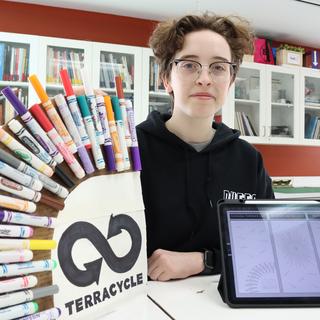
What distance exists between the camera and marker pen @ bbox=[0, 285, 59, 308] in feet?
1.45

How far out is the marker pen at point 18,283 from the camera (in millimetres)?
446

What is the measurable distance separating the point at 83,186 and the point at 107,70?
2.29m

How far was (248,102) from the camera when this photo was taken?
318 cm

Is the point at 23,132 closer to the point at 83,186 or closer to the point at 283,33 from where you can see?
the point at 83,186

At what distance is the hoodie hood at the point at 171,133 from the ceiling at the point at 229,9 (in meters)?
1.76

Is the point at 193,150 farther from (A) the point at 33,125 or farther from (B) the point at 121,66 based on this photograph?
(B) the point at 121,66

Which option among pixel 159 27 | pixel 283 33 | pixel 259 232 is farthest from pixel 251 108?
pixel 259 232

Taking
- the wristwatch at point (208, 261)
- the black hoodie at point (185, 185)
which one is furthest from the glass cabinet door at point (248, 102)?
the wristwatch at point (208, 261)

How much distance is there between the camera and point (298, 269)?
63cm

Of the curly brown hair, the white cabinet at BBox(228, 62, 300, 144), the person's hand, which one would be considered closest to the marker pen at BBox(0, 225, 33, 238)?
the person's hand

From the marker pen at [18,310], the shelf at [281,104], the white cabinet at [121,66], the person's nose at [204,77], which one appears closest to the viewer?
the marker pen at [18,310]

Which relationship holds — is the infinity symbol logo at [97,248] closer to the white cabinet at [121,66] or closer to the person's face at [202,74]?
the person's face at [202,74]

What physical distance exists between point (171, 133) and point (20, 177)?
2.01 ft

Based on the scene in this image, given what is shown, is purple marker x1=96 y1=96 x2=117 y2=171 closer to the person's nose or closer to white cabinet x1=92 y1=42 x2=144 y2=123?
the person's nose
